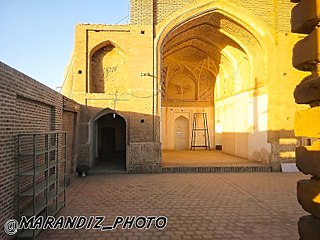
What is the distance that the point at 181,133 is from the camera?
1942 centimetres

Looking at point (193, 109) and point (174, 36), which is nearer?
point (174, 36)

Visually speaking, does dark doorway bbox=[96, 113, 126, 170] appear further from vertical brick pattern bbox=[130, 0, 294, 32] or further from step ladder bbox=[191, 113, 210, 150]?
vertical brick pattern bbox=[130, 0, 294, 32]

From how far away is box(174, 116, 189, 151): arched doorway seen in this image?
19344mm

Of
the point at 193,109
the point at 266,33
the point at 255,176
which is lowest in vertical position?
the point at 255,176

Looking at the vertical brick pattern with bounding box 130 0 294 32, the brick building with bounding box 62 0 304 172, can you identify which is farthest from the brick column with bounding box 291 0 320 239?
the vertical brick pattern with bounding box 130 0 294 32

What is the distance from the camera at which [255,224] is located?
16.6ft

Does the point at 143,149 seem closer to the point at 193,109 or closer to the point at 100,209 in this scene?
the point at 100,209

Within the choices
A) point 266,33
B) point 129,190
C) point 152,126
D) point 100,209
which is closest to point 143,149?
point 152,126

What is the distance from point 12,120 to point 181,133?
51.3ft

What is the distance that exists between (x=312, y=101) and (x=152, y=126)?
30.2 ft

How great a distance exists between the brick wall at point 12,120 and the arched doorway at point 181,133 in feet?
46.9

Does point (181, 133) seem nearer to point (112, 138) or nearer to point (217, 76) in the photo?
point (217, 76)

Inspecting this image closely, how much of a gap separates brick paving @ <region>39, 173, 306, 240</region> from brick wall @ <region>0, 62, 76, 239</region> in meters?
0.92

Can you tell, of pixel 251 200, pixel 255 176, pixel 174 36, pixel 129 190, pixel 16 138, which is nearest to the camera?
pixel 16 138
